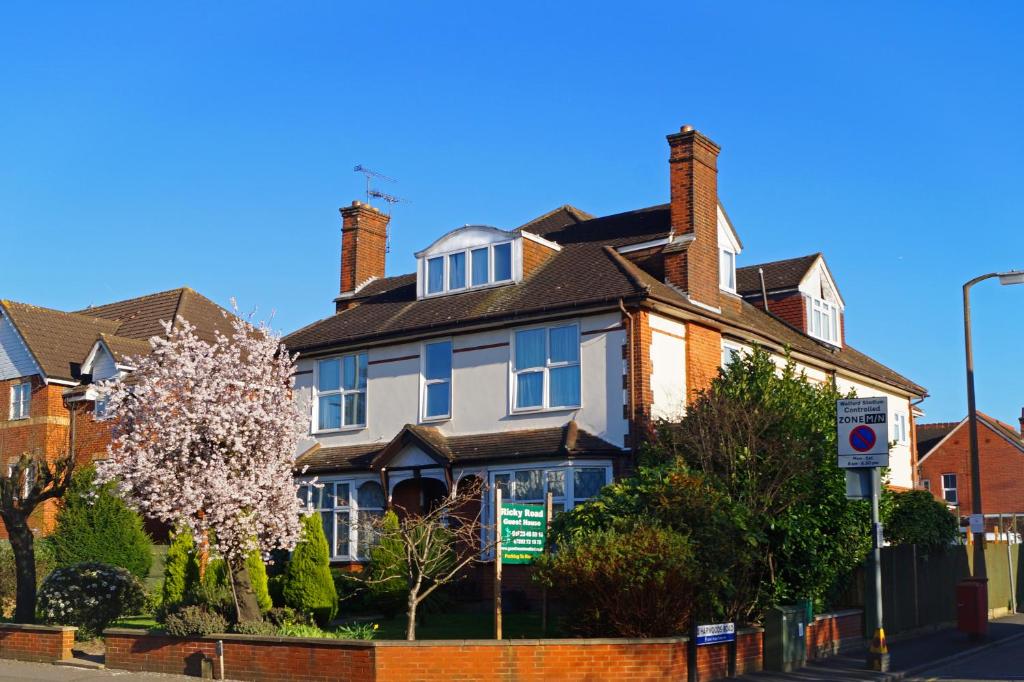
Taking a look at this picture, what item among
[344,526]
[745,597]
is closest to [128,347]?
[344,526]

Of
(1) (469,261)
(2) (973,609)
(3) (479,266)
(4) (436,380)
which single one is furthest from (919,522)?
(1) (469,261)

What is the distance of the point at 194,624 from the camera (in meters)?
16.9

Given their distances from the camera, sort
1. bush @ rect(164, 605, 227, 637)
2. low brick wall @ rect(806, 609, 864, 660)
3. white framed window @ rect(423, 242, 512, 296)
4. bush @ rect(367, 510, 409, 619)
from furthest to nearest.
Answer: white framed window @ rect(423, 242, 512, 296) → bush @ rect(367, 510, 409, 619) → low brick wall @ rect(806, 609, 864, 660) → bush @ rect(164, 605, 227, 637)

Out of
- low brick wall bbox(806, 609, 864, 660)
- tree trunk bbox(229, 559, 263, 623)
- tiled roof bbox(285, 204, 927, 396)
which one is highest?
tiled roof bbox(285, 204, 927, 396)

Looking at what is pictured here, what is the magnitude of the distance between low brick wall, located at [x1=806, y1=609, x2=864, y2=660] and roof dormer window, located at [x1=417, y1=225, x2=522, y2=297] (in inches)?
410

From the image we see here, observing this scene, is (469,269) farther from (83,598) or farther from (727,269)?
(83,598)

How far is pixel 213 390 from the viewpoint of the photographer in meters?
18.7

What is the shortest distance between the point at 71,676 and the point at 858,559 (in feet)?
45.1

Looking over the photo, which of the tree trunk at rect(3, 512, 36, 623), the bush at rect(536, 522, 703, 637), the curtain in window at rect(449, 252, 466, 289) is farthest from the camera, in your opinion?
the curtain in window at rect(449, 252, 466, 289)

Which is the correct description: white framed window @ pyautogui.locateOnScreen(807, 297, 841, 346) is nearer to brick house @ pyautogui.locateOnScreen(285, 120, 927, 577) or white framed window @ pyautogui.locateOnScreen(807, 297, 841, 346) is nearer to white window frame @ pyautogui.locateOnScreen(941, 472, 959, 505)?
brick house @ pyautogui.locateOnScreen(285, 120, 927, 577)

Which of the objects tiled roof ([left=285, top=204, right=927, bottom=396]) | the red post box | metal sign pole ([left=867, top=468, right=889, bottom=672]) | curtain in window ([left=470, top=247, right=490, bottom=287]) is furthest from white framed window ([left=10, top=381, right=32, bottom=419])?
the red post box

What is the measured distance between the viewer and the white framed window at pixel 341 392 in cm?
2725

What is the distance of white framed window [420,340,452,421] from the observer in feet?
84.0

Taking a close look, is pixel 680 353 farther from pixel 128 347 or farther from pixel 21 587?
pixel 128 347
